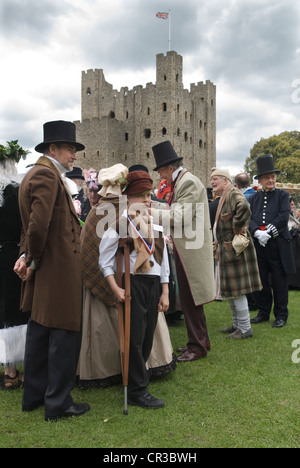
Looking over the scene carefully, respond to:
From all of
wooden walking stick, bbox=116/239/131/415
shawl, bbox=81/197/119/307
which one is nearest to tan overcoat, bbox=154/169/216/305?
shawl, bbox=81/197/119/307

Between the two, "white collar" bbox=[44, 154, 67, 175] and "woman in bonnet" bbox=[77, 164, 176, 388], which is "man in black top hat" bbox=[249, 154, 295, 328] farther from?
"white collar" bbox=[44, 154, 67, 175]

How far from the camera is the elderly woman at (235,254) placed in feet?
16.7

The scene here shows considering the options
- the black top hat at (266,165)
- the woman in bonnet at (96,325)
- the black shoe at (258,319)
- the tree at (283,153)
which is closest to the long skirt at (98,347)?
the woman in bonnet at (96,325)

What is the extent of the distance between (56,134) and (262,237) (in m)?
3.67

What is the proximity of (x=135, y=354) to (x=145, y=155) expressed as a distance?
5362cm

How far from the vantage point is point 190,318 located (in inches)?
173

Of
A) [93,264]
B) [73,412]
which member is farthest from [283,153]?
[73,412]

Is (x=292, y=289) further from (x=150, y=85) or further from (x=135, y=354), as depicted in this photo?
(x=150, y=85)

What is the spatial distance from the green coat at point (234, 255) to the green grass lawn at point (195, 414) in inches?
40.3

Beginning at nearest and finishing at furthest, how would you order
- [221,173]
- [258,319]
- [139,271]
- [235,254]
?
[139,271]
[235,254]
[221,173]
[258,319]

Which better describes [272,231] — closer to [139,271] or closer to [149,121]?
[139,271]

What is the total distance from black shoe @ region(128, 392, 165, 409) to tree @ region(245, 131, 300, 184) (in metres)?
41.4

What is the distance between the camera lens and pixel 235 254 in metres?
5.19

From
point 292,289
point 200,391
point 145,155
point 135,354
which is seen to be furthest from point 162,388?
point 145,155
